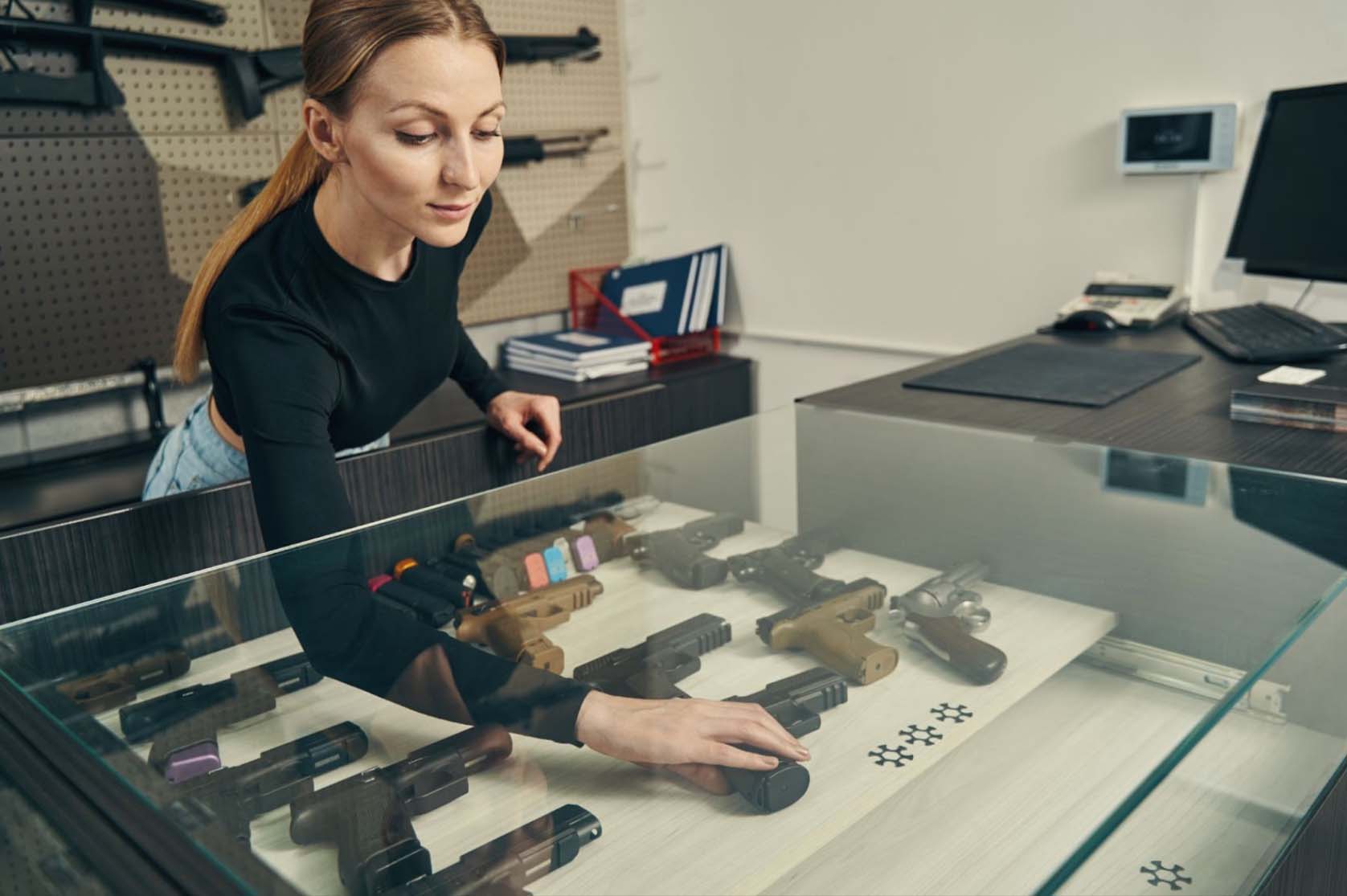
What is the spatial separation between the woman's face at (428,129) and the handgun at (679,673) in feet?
2.13

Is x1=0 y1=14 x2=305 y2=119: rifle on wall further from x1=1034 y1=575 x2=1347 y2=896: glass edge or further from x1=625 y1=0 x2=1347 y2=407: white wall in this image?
x1=1034 y1=575 x2=1347 y2=896: glass edge

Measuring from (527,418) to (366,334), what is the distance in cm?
46

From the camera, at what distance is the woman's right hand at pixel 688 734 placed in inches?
24.8

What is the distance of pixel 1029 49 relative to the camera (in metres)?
2.36

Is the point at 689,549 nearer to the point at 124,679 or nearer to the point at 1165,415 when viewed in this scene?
the point at 124,679

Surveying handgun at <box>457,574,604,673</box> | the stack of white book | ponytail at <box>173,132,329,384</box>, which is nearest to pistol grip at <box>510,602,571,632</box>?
handgun at <box>457,574,604,673</box>

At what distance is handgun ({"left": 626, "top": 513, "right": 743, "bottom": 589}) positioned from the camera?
3.04ft

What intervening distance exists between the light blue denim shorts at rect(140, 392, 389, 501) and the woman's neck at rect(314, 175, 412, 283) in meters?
0.37

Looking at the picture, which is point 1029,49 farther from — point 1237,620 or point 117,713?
point 117,713

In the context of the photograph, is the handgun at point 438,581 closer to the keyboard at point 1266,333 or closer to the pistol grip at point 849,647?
the pistol grip at point 849,647

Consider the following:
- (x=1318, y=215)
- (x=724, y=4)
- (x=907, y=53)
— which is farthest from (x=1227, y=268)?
(x=724, y=4)

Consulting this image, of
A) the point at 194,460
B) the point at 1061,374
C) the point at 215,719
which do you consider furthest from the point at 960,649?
the point at 194,460

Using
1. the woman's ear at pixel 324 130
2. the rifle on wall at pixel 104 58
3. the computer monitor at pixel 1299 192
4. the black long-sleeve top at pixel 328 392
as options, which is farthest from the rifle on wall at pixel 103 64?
the computer monitor at pixel 1299 192

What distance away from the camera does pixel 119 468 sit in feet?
7.14
